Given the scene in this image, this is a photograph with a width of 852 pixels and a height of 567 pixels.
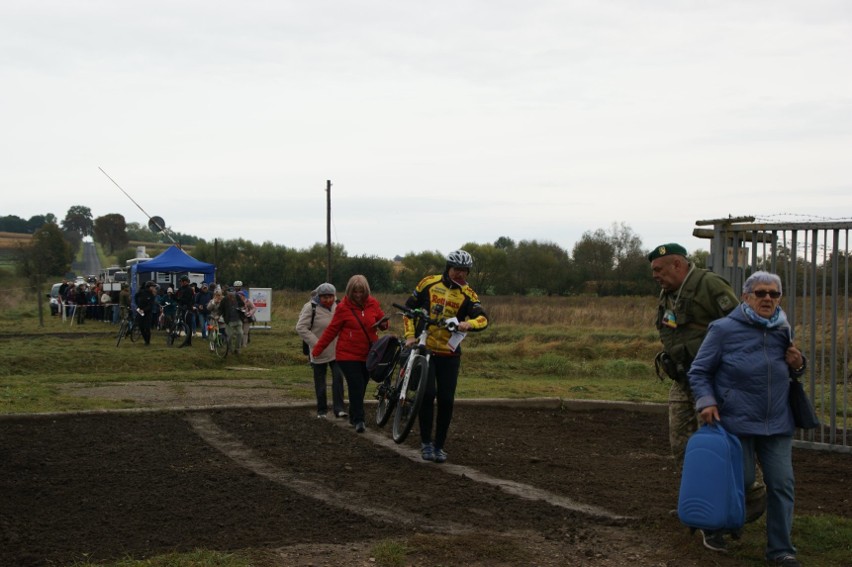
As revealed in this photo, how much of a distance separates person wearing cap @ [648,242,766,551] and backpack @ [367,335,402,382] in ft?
12.7

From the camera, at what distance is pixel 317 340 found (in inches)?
512

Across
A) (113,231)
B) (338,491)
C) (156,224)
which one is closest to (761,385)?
(338,491)

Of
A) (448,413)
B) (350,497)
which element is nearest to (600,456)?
(448,413)

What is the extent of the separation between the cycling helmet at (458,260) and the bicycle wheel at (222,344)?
14.6 metres

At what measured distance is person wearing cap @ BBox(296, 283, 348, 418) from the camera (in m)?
12.3

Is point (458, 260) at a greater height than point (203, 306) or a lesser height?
greater

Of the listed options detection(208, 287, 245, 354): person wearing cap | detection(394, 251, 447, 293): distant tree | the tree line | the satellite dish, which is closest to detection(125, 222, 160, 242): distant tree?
→ the tree line

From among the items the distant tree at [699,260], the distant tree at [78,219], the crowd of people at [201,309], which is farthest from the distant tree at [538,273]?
the distant tree at [78,219]

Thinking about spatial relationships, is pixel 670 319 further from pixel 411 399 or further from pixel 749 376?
pixel 411 399

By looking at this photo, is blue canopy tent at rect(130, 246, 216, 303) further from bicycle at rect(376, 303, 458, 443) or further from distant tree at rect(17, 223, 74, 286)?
distant tree at rect(17, 223, 74, 286)

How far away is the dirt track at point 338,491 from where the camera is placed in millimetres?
6102

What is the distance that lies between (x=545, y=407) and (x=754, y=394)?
24.4 feet

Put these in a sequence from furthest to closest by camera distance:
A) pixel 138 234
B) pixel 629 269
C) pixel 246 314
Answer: pixel 138 234 < pixel 629 269 < pixel 246 314

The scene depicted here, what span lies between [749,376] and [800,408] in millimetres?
364
